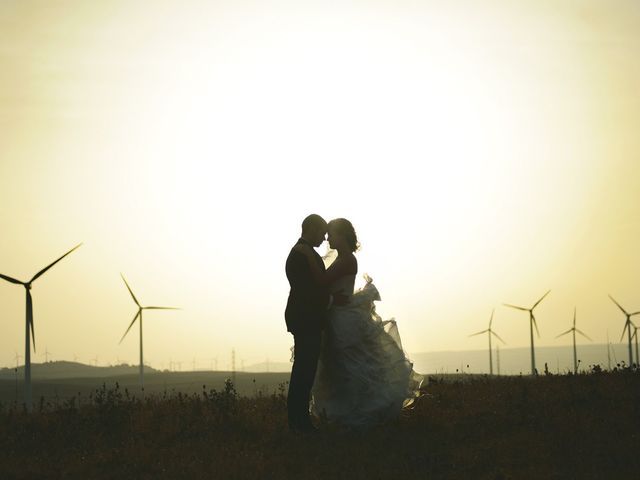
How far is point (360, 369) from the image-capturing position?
12172 millimetres

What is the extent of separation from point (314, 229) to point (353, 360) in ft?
6.89

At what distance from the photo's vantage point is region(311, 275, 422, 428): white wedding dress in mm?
11984

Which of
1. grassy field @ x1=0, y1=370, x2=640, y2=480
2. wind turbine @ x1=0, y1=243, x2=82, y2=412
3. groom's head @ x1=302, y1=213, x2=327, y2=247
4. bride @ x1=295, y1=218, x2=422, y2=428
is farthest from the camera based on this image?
wind turbine @ x1=0, y1=243, x2=82, y2=412

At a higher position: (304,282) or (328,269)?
(328,269)

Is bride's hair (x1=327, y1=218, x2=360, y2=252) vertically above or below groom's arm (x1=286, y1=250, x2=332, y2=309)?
above

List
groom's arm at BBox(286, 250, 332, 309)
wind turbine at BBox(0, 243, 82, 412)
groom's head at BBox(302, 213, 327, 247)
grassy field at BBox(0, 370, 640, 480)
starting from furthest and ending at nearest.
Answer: wind turbine at BBox(0, 243, 82, 412), groom's head at BBox(302, 213, 327, 247), groom's arm at BBox(286, 250, 332, 309), grassy field at BBox(0, 370, 640, 480)

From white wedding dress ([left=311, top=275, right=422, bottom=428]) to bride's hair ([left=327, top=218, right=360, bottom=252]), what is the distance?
1.64 feet

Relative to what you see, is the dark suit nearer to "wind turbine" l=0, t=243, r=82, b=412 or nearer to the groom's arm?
the groom's arm

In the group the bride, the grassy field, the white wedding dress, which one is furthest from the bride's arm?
the grassy field

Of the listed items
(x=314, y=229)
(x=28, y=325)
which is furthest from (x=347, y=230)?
(x=28, y=325)

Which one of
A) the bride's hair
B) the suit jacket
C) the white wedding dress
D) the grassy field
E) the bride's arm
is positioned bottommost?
the grassy field

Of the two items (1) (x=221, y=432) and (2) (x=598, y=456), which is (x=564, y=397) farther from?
(1) (x=221, y=432)

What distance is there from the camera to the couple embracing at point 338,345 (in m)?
11.9

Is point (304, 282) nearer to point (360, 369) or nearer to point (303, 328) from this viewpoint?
point (303, 328)
